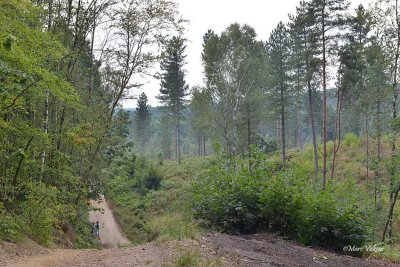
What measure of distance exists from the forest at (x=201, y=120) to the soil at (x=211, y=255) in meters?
0.69

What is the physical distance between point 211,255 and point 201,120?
2549 cm

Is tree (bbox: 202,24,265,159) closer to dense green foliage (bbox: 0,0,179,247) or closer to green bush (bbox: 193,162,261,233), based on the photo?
dense green foliage (bbox: 0,0,179,247)

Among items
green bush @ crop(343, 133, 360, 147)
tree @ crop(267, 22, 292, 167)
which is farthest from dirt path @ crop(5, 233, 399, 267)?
green bush @ crop(343, 133, 360, 147)

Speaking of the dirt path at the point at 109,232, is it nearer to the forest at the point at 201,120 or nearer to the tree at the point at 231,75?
the forest at the point at 201,120

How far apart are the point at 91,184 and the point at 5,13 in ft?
28.6

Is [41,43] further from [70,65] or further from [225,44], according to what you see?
[225,44]

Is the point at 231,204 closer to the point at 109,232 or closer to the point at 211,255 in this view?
the point at 211,255

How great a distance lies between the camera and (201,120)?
3147cm

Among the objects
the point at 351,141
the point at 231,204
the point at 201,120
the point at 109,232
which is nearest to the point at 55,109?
the point at 231,204

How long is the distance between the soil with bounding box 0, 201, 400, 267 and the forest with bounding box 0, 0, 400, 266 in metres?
0.69

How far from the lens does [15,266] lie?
21.6 feet

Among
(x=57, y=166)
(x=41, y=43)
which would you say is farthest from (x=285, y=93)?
(x=41, y=43)

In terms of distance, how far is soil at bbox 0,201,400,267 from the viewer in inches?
240

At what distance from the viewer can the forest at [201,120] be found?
827 cm
